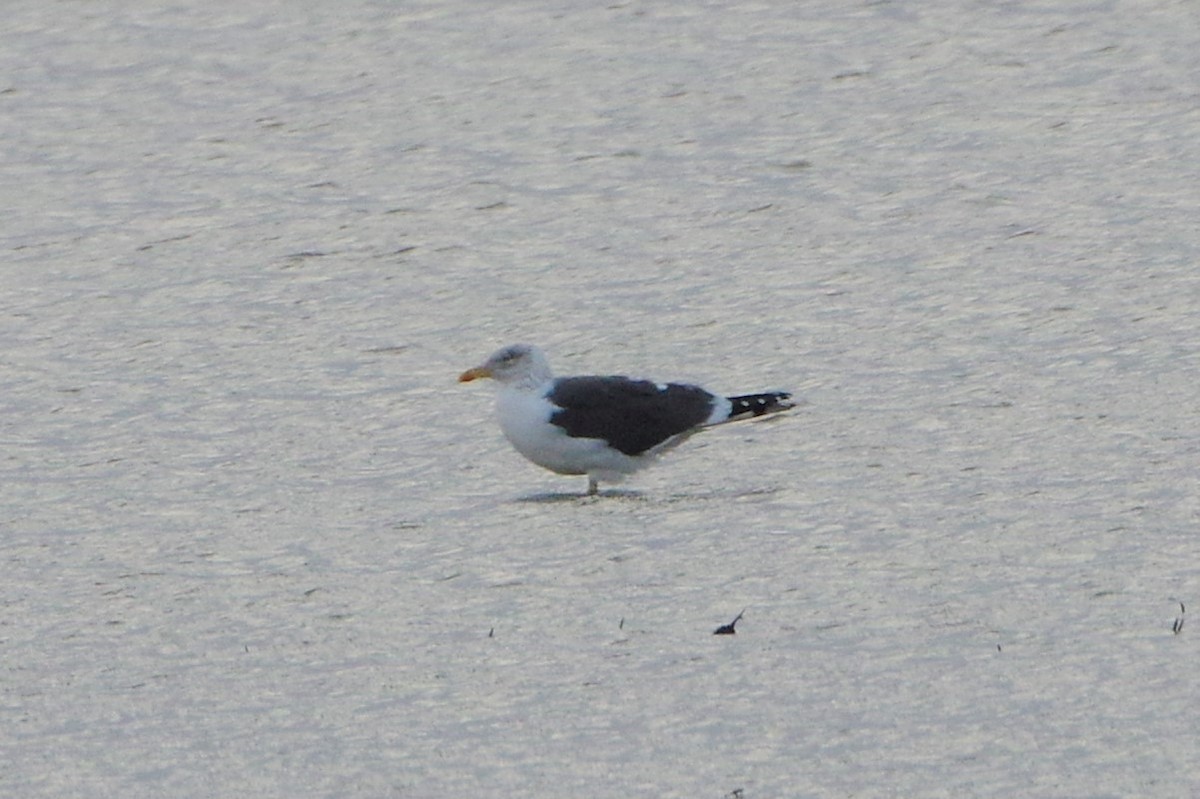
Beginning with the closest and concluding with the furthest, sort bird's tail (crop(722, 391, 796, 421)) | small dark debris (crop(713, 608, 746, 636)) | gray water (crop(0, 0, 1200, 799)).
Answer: gray water (crop(0, 0, 1200, 799)) → small dark debris (crop(713, 608, 746, 636)) → bird's tail (crop(722, 391, 796, 421))

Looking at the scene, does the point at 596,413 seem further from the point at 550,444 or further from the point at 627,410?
the point at 550,444

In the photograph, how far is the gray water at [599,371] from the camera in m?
7.50

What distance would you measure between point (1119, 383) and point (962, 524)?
2.57 metres

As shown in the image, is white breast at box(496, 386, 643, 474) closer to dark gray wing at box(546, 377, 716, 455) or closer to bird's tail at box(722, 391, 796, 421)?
dark gray wing at box(546, 377, 716, 455)

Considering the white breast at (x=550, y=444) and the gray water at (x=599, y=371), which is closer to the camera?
the gray water at (x=599, y=371)

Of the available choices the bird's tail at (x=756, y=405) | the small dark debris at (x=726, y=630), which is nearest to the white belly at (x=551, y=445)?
the bird's tail at (x=756, y=405)

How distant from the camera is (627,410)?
35.9ft

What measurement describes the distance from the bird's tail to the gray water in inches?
9.4

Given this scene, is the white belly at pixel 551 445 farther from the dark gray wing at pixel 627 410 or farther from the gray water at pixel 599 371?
the gray water at pixel 599 371

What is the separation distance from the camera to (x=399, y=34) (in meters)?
21.7

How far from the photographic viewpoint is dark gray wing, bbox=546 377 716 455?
10781mm

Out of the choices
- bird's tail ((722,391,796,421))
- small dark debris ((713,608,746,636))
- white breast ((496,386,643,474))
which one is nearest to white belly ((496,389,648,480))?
white breast ((496,386,643,474))

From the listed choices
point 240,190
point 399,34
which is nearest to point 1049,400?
point 240,190

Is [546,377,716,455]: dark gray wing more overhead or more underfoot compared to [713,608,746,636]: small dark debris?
more underfoot
